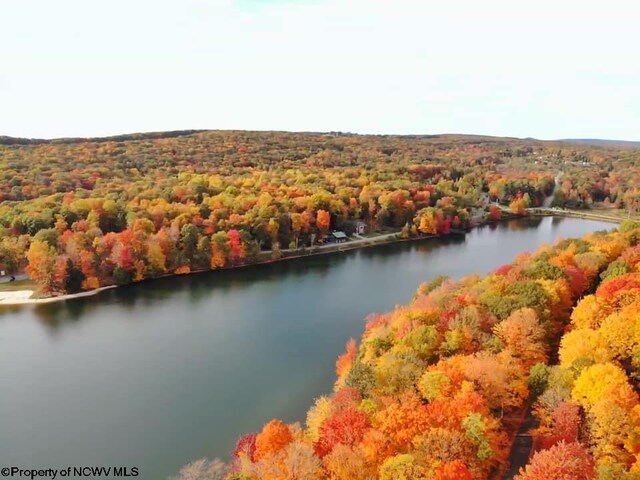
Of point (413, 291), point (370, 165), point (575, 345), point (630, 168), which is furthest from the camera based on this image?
point (630, 168)

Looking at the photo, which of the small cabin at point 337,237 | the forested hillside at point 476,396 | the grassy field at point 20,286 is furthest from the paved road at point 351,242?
the forested hillside at point 476,396

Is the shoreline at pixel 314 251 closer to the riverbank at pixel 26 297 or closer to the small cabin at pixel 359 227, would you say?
the riverbank at pixel 26 297

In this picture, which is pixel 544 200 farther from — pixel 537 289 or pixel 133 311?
pixel 133 311

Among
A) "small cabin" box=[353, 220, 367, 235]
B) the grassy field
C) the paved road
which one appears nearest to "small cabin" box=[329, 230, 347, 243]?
the paved road

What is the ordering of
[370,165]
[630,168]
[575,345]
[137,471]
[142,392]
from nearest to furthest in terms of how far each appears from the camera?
[137,471] → [575,345] → [142,392] → [370,165] → [630,168]

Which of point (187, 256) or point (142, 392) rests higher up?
point (187, 256)

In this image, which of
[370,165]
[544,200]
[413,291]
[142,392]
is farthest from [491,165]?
[142,392]

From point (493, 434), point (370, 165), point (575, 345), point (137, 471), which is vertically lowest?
point (137, 471)

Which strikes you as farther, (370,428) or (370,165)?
(370,165)
